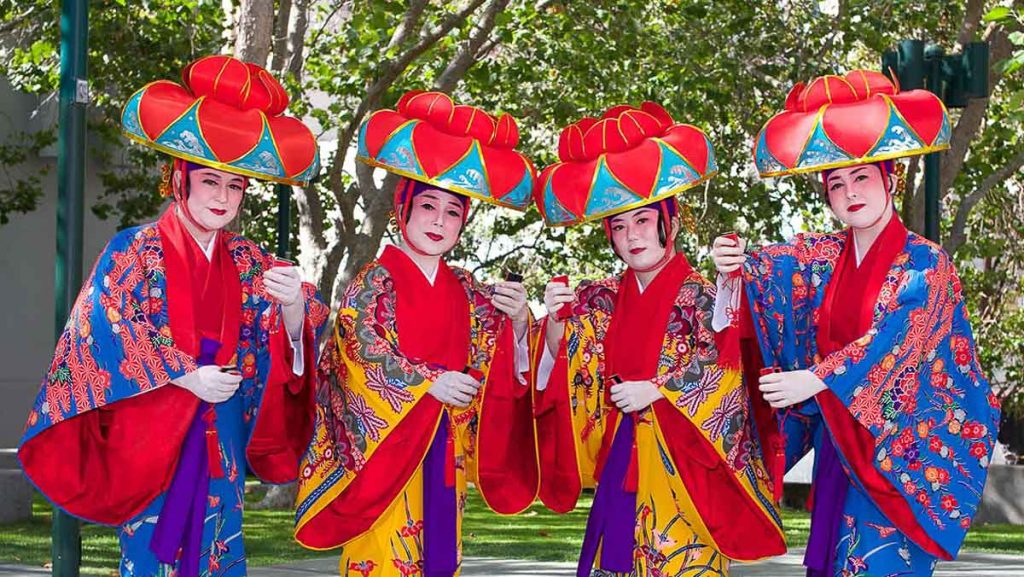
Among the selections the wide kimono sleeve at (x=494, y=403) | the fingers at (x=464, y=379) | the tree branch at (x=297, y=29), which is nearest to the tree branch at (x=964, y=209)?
the tree branch at (x=297, y=29)

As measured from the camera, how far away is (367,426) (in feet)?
17.3

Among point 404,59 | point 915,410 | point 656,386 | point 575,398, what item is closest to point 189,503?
point 575,398

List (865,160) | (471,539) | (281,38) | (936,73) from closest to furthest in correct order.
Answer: (865,160), (936,73), (471,539), (281,38)

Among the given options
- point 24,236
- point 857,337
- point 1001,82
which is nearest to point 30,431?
point 857,337

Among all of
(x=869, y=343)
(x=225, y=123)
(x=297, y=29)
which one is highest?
(x=297, y=29)

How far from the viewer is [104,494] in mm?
5012

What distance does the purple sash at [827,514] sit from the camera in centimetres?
510

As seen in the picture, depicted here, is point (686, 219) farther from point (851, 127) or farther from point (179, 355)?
point (179, 355)

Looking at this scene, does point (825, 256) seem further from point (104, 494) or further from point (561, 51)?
point (561, 51)

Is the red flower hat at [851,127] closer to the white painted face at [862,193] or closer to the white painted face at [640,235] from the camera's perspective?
the white painted face at [862,193]

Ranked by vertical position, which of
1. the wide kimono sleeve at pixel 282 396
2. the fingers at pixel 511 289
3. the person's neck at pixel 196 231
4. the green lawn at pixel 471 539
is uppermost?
the person's neck at pixel 196 231

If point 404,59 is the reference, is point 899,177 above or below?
below

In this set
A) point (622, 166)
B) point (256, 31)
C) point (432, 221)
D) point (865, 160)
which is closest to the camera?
point (865, 160)

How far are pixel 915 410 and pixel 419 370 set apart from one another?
1.68 meters
